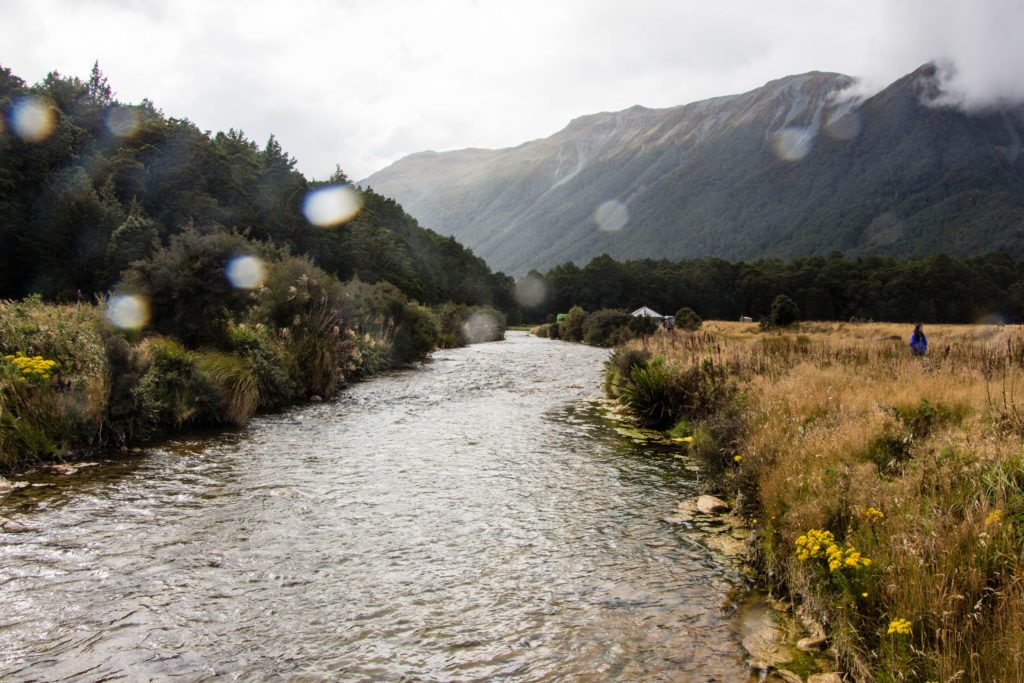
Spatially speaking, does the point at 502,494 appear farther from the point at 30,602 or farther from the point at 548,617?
the point at 30,602

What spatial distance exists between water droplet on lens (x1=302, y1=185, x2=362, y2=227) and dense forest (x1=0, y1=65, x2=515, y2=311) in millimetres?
1451

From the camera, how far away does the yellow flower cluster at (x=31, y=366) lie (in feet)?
35.5

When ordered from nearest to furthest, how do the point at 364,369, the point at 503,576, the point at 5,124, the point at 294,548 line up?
1. the point at 503,576
2. the point at 294,548
3. the point at 364,369
4. the point at 5,124

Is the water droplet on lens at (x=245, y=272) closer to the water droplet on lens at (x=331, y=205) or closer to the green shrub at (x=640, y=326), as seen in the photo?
the green shrub at (x=640, y=326)

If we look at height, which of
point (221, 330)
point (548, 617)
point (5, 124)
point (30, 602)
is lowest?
point (548, 617)

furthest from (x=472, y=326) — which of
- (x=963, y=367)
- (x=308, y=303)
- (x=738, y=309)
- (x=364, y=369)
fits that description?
(x=738, y=309)

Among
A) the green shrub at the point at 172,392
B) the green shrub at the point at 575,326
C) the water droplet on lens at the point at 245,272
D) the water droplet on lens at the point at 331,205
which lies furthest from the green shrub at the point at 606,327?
the green shrub at the point at 172,392

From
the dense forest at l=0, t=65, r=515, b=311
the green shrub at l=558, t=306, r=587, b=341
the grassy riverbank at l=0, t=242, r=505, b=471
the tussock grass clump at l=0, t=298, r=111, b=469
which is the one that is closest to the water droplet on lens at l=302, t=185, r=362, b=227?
the dense forest at l=0, t=65, r=515, b=311

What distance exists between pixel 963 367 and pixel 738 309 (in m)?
139

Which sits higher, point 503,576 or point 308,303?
point 308,303

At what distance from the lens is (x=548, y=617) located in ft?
19.3

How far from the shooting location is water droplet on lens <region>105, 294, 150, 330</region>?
58.0 ft

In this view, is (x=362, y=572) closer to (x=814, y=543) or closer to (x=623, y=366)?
(x=814, y=543)

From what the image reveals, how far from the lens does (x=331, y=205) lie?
91.6 metres
